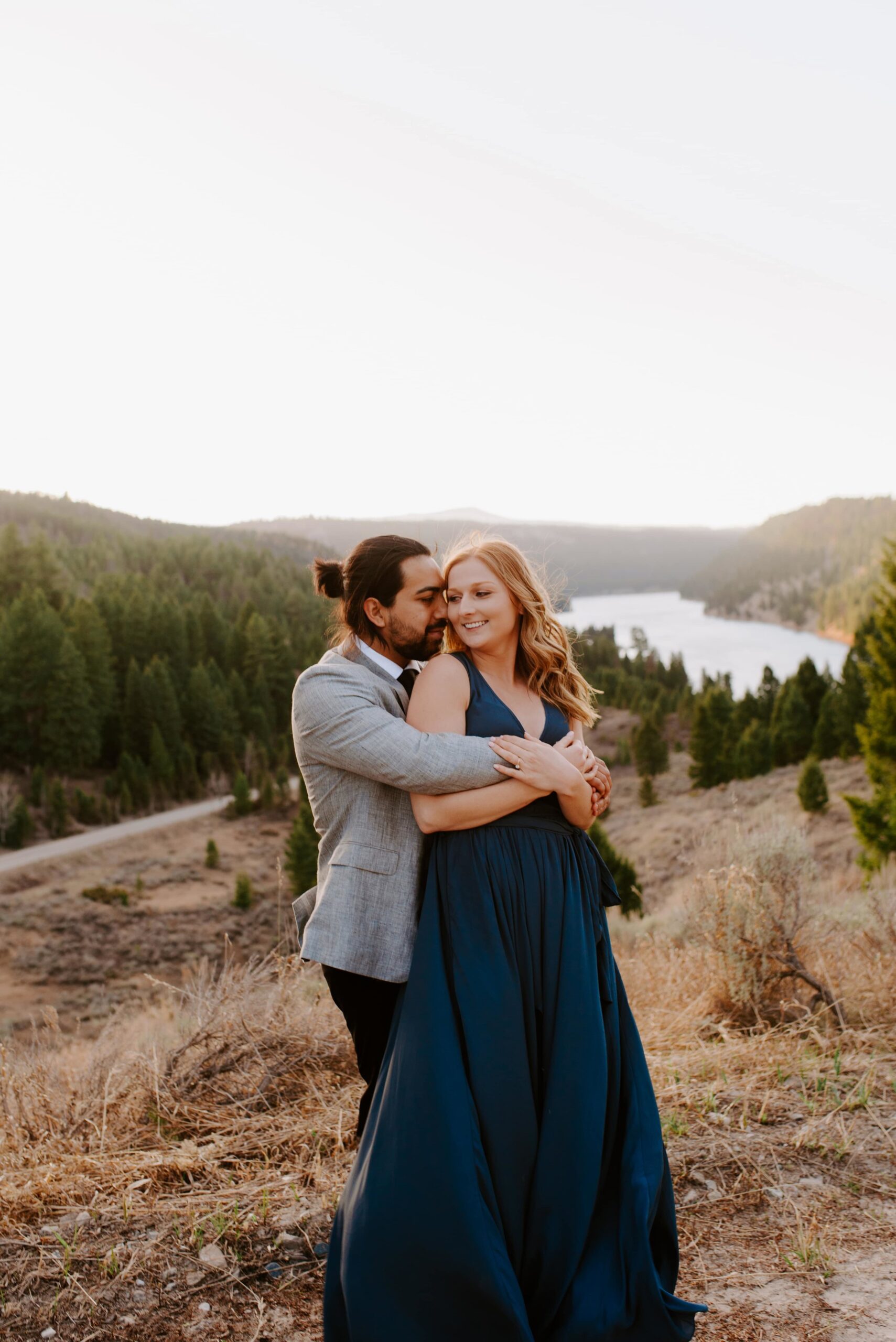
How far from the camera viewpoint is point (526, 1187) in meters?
2.34

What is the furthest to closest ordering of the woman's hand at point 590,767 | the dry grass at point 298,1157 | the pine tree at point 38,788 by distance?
1. the pine tree at point 38,788
2. the dry grass at point 298,1157
3. the woman's hand at point 590,767

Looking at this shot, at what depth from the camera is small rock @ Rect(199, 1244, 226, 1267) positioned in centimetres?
279

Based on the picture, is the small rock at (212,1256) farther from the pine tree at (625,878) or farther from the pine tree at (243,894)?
the pine tree at (243,894)

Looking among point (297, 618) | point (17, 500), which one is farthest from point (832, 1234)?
point (17, 500)

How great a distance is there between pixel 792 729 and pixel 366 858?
1681 inches

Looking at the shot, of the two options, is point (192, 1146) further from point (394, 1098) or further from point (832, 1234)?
point (832, 1234)

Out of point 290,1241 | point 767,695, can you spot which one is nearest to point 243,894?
point 767,695

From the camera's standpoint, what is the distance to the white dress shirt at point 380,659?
8.58 feet

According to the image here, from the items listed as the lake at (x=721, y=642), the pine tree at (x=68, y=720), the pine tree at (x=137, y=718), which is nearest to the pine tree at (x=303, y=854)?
the pine tree at (x=68, y=720)

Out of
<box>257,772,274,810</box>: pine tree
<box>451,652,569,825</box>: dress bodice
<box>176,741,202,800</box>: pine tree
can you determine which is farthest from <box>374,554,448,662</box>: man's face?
<box>176,741,202,800</box>: pine tree

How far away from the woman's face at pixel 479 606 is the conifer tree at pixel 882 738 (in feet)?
55.1

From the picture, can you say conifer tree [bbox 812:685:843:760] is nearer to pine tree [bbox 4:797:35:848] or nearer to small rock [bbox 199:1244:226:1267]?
pine tree [bbox 4:797:35:848]

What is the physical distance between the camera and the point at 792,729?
138 feet

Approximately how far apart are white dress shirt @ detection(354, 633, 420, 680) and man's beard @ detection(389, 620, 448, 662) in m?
0.05
